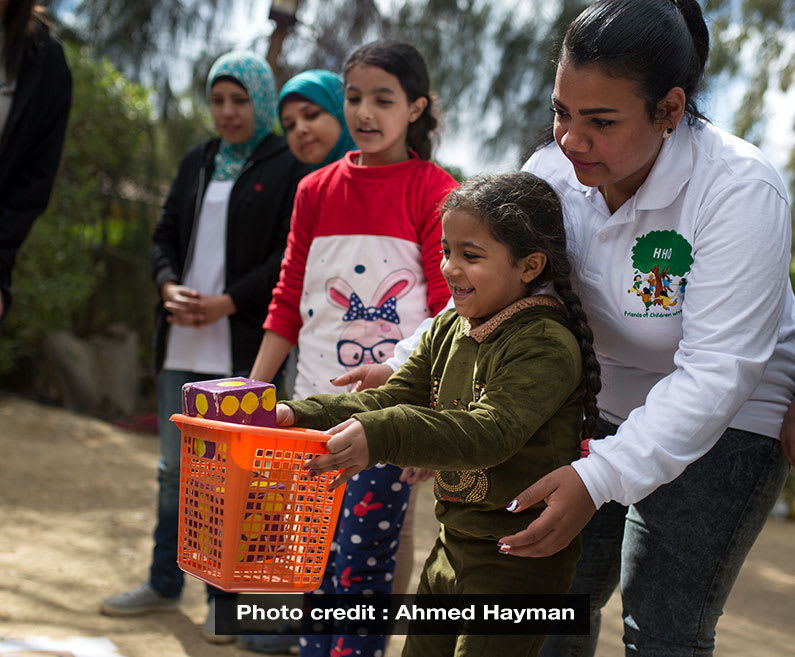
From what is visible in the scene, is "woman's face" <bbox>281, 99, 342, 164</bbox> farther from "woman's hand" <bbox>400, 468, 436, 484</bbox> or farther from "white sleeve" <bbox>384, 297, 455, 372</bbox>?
"woman's hand" <bbox>400, 468, 436, 484</bbox>

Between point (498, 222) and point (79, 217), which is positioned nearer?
point (498, 222)

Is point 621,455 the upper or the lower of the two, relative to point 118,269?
upper

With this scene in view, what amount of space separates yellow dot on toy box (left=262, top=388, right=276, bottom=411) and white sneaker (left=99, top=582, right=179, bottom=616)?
1891mm

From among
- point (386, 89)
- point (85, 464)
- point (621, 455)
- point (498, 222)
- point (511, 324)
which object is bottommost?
point (85, 464)

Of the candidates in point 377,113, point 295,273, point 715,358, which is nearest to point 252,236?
point 295,273

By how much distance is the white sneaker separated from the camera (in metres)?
3.26

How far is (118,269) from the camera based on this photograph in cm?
796

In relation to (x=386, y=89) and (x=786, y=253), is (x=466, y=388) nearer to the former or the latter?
(x=786, y=253)

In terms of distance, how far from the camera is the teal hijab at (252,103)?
138 inches

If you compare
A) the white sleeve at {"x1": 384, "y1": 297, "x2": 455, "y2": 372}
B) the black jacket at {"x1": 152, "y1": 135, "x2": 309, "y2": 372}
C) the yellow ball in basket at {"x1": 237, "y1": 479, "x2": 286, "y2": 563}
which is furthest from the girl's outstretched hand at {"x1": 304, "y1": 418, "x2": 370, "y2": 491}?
the black jacket at {"x1": 152, "y1": 135, "x2": 309, "y2": 372}

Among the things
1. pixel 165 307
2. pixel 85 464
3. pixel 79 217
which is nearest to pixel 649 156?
pixel 165 307

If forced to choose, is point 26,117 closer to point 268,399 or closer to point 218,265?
point 218,265

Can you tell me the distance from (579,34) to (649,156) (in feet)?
0.93

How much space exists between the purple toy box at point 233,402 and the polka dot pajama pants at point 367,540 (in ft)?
2.43
